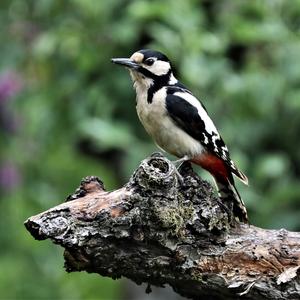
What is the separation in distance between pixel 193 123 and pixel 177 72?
1.45 m

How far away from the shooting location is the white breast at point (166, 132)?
5332 mm

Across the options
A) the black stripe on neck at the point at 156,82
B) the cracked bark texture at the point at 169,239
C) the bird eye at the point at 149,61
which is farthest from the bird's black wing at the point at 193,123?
the cracked bark texture at the point at 169,239

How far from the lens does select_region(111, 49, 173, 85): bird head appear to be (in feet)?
18.0

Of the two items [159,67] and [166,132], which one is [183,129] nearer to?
[166,132]

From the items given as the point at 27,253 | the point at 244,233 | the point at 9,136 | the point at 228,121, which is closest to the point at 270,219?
the point at 228,121

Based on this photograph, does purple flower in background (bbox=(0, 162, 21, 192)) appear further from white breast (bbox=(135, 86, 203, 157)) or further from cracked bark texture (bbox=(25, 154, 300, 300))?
cracked bark texture (bbox=(25, 154, 300, 300))

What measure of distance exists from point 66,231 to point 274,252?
0.90m

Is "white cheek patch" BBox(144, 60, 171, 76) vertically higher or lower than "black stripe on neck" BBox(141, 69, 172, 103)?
higher

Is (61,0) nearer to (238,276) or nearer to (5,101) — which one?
(5,101)

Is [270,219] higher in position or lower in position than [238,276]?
higher

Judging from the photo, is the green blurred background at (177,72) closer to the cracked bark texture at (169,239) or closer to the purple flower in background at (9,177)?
the purple flower in background at (9,177)

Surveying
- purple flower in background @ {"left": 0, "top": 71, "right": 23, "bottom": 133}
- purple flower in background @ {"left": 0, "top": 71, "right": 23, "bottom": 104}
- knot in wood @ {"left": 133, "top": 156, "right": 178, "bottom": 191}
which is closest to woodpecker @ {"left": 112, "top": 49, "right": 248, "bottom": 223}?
knot in wood @ {"left": 133, "top": 156, "right": 178, "bottom": 191}

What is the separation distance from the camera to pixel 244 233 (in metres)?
4.51

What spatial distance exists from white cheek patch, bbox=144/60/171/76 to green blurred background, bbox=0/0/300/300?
83 centimetres
